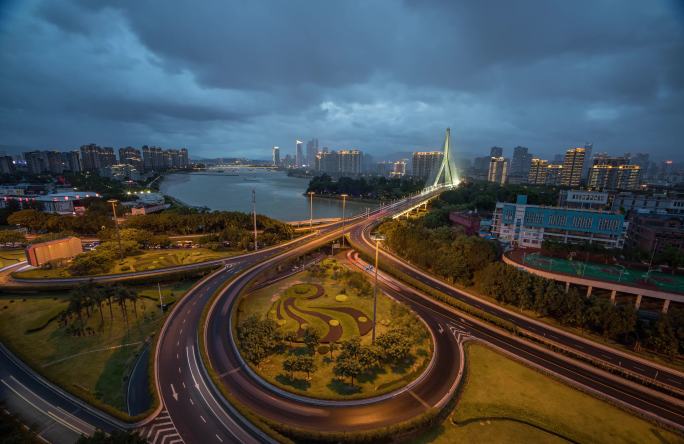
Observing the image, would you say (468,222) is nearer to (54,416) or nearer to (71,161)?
(54,416)

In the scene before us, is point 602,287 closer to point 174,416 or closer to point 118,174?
point 174,416

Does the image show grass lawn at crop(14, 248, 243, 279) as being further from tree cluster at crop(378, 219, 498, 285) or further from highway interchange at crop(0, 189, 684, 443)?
tree cluster at crop(378, 219, 498, 285)

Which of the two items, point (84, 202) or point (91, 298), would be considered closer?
point (91, 298)

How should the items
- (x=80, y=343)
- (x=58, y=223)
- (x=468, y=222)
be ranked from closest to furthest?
(x=80, y=343) < (x=58, y=223) < (x=468, y=222)

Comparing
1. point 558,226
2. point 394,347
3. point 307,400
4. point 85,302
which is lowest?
point 307,400

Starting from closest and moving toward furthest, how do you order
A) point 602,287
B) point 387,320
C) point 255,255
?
1. point 387,320
2. point 602,287
3. point 255,255

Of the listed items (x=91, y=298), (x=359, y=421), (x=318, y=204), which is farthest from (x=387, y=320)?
(x=318, y=204)

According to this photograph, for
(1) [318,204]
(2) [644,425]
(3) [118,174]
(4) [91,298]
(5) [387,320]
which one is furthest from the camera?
(3) [118,174]

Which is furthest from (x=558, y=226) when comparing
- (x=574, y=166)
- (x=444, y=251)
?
(x=574, y=166)
